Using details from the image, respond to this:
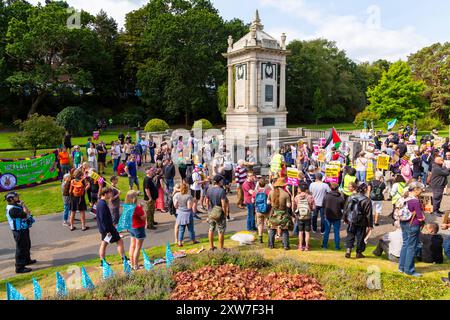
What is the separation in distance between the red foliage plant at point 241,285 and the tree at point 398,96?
143 ft

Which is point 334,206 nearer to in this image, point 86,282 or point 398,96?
point 86,282

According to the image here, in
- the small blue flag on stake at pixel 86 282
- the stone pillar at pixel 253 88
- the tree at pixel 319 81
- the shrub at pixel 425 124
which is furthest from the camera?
the tree at pixel 319 81

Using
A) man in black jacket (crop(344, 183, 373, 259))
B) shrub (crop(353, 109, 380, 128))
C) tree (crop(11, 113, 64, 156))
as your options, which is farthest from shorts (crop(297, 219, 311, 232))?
shrub (crop(353, 109, 380, 128))

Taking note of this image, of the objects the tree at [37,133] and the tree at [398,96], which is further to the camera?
the tree at [398,96]

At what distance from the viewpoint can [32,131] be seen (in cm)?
2194

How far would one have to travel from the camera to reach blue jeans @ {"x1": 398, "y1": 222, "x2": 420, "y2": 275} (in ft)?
24.7

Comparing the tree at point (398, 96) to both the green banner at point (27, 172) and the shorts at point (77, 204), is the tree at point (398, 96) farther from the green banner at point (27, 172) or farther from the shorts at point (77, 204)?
the shorts at point (77, 204)

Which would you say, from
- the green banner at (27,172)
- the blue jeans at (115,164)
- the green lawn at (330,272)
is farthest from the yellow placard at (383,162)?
the green banner at (27,172)

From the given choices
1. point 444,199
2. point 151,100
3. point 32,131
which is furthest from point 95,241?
point 151,100

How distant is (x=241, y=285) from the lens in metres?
6.80

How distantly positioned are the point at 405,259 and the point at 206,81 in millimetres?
48787

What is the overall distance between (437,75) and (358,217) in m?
60.4

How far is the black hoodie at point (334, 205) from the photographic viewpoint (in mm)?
8898

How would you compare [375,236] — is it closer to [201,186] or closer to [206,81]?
[201,186]
